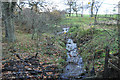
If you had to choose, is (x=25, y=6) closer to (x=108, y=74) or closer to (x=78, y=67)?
(x=78, y=67)

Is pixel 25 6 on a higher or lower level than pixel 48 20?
higher

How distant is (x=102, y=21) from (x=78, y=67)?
352cm

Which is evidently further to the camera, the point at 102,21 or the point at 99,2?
the point at 102,21

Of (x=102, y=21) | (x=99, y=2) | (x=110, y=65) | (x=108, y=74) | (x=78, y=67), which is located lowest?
(x=78, y=67)

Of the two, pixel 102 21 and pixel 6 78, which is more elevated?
pixel 102 21

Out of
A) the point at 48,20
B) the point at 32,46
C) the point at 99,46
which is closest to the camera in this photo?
the point at 99,46

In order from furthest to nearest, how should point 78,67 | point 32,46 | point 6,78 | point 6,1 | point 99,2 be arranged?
point 32,46, point 6,1, point 78,67, point 99,2, point 6,78

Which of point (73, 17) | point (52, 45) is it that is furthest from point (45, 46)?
point (73, 17)

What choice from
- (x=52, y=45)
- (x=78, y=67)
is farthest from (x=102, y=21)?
(x=52, y=45)

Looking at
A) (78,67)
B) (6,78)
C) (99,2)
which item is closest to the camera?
(6,78)

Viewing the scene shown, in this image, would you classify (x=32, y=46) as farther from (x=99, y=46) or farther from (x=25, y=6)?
(x=99, y=46)

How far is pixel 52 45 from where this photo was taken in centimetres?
960

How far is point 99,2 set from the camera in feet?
18.5

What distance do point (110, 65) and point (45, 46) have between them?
6280 mm
